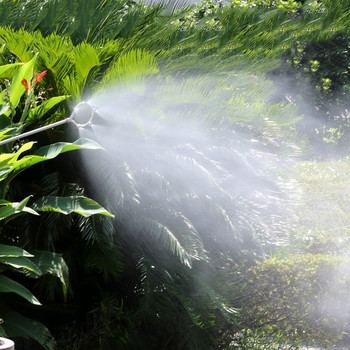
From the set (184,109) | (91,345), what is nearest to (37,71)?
(184,109)

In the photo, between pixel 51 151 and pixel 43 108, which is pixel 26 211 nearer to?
pixel 51 151

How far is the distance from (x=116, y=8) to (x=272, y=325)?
7.72ft

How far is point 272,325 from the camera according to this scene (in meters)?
4.17

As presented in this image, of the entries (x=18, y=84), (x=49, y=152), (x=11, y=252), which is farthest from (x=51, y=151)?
(x=11, y=252)

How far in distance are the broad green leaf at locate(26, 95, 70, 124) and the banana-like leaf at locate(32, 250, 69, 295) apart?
666mm

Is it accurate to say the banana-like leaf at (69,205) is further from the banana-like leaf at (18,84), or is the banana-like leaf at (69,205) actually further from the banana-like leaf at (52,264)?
the banana-like leaf at (18,84)

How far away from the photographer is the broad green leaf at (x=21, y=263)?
3.12 metres

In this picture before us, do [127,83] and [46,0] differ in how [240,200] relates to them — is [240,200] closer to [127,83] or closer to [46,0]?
[127,83]

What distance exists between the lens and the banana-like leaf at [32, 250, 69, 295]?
3.29 m

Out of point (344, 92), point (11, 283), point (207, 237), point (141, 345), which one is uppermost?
point (11, 283)

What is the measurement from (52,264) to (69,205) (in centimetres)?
28

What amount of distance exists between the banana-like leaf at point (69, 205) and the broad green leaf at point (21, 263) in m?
0.25

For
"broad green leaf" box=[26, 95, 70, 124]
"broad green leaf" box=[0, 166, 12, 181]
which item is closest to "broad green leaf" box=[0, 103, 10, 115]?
"broad green leaf" box=[26, 95, 70, 124]

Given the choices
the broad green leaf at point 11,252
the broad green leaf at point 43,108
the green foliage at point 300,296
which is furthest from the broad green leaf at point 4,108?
the green foliage at point 300,296
